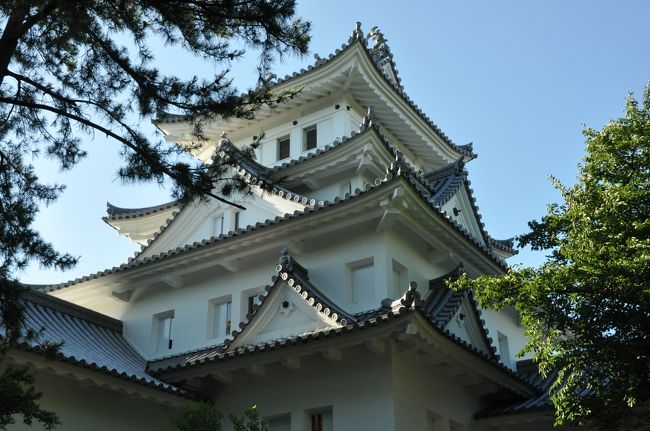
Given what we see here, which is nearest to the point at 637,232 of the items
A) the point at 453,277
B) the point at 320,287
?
the point at 453,277

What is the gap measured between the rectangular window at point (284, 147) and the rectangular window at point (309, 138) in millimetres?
482

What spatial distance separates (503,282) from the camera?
1016 cm

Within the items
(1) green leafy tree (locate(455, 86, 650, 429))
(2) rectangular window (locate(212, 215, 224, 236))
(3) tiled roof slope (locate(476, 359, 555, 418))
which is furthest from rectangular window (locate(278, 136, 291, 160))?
(1) green leafy tree (locate(455, 86, 650, 429))

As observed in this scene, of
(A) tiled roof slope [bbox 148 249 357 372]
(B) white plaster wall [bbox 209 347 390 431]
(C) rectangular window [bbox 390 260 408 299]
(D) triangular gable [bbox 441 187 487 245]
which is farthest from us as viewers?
(D) triangular gable [bbox 441 187 487 245]

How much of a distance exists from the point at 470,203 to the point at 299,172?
444 centimetres

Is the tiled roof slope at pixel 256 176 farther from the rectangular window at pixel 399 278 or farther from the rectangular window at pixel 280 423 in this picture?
the rectangular window at pixel 280 423

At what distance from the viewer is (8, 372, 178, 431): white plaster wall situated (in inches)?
468

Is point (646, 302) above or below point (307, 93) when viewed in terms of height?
below

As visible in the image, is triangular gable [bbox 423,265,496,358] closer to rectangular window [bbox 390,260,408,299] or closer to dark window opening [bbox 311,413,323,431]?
rectangular window [bbox 390,260,408,299]

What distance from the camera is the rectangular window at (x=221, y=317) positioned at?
1492cm

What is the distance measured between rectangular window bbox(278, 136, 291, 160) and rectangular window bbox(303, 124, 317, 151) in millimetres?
482

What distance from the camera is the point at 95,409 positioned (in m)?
12.5

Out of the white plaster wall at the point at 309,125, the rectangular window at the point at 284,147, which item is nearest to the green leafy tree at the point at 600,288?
the white plaster wall at the point at 309,125

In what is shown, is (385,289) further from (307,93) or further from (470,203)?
(307,93)
